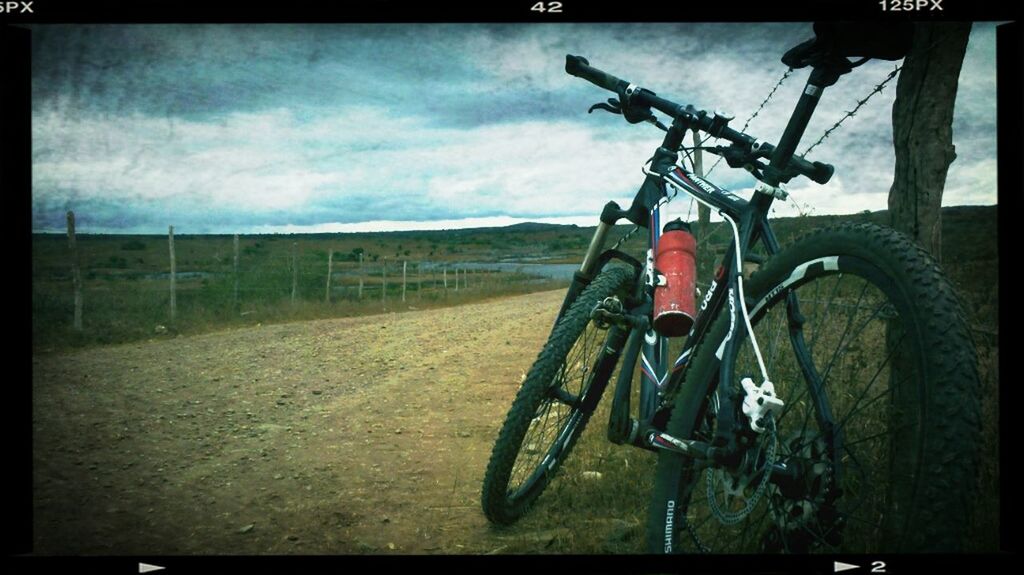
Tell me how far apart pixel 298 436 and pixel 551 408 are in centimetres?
199

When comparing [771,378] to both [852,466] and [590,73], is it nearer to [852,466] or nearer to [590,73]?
[852,466]

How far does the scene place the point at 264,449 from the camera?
420cm

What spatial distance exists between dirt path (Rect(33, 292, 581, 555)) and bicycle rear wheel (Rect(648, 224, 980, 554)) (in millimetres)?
1135

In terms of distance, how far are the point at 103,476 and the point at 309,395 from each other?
190 centimetres

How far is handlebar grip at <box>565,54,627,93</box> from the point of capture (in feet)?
9.59

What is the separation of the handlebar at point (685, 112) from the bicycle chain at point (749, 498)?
34.7 inches

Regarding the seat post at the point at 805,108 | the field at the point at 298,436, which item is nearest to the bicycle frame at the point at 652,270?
the seat post at the point at 805,108

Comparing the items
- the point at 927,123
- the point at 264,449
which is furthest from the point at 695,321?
the point at 264,449

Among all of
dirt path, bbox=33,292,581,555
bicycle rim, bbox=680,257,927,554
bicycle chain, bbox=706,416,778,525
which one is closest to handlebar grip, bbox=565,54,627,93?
bicycle rim, bbox=680,257,927,554

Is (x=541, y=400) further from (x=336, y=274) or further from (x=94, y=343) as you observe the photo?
(x=336, y=274)

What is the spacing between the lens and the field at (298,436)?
118 inches

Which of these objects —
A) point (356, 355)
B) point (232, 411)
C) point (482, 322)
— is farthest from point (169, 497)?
point (482, 322)

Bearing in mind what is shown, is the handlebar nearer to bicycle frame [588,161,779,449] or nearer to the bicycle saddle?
bicycle frame [588,161,779,449]

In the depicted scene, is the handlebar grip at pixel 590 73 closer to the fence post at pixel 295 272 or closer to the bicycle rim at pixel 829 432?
the bicycle rim at pixel 829 432
